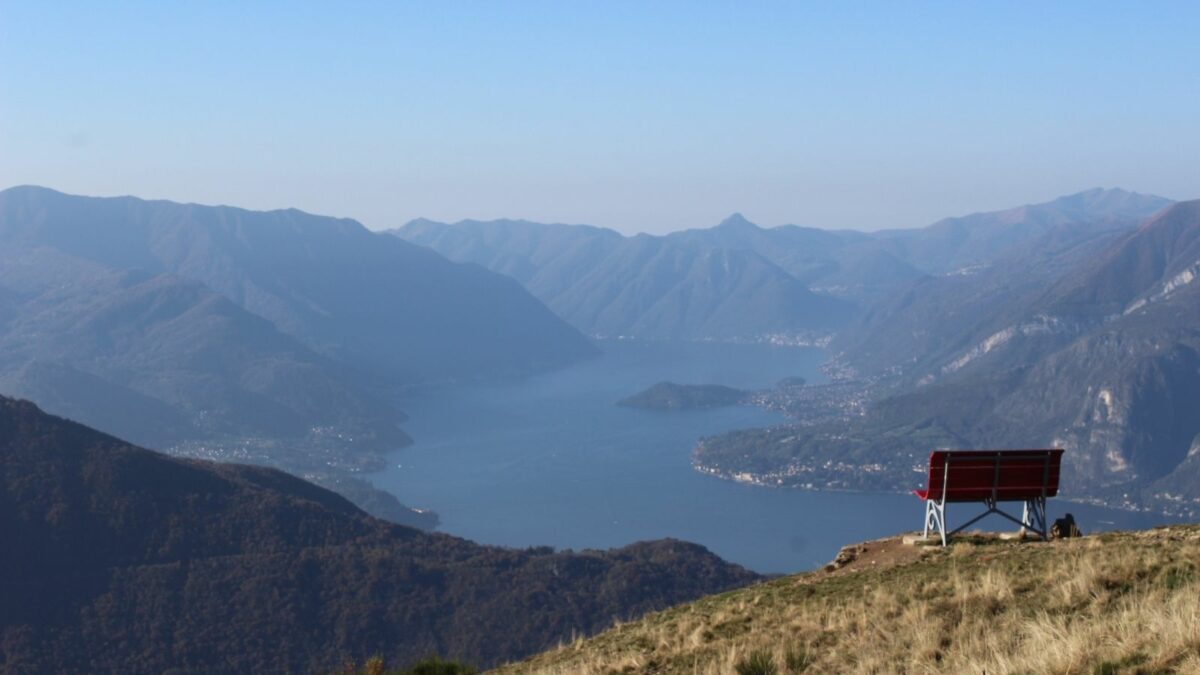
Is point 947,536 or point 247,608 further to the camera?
point 247,608

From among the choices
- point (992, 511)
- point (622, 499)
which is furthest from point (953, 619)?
point (622, 499)

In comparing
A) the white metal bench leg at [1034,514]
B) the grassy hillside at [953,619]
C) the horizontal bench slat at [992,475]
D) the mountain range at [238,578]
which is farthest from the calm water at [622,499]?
the grassy hillside at [953,619]

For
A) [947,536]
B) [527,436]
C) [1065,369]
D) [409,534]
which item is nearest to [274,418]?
[527,436]

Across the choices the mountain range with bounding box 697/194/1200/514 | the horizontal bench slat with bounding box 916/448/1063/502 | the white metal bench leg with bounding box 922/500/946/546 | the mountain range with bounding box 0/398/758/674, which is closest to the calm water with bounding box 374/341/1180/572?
the mountain range with bounding box 697/194/1200/514

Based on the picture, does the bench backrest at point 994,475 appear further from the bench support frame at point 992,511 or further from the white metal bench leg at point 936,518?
the white metal bench leg at point 936,518

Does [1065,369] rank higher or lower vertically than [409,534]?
higher

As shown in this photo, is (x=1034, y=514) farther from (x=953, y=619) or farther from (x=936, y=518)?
(x=953, y=619)

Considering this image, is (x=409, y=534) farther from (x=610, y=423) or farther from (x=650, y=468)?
(x=610, y=423)
